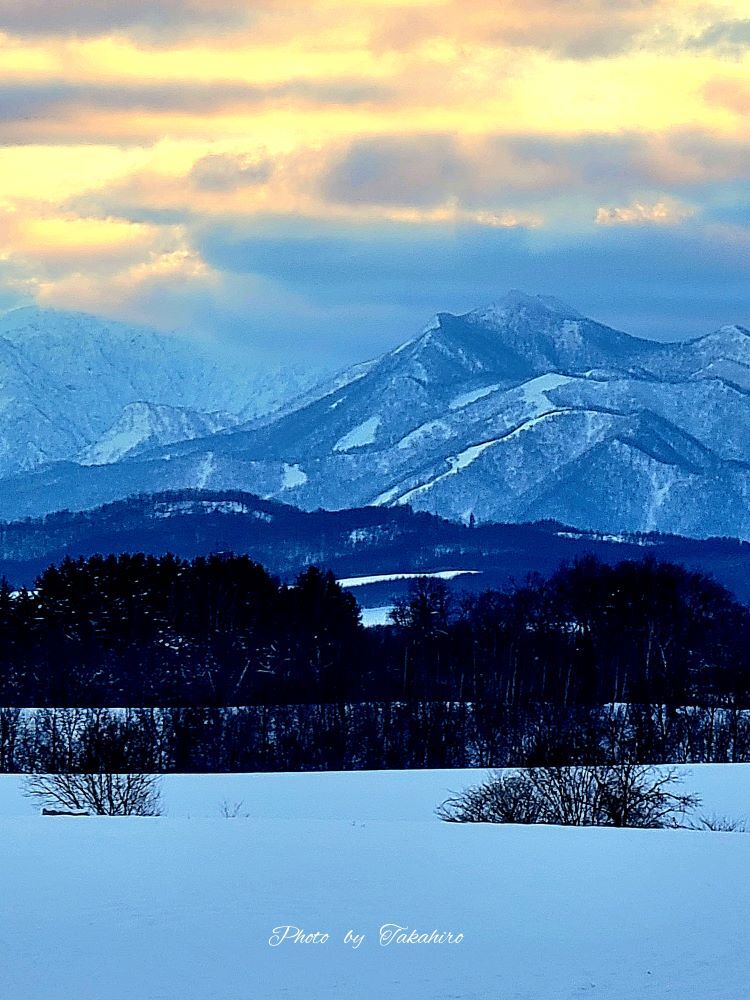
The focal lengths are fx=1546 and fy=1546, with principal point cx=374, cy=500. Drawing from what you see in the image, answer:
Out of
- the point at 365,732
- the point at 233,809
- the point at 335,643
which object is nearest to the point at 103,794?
the point at 233,809

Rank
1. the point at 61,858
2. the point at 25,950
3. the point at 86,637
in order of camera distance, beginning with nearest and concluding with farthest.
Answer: the point at 25,950
the point at 61,858
the point at 86,637

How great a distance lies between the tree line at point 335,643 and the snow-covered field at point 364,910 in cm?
6306

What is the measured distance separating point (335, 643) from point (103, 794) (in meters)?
72.8

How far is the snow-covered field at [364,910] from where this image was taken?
2269 centimetres

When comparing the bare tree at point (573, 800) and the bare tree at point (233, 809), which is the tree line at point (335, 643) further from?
the bare tree at point (573, 800)

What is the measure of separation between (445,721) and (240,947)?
70.2m

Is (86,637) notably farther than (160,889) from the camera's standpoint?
Yes

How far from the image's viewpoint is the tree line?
103188 mm

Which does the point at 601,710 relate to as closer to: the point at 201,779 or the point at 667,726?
the point at 667,726

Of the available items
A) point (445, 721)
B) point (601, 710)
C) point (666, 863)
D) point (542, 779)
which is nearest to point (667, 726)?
point (601, 710)

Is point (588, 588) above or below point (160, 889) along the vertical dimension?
above

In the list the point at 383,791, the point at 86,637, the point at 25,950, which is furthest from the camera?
the point at 86,637

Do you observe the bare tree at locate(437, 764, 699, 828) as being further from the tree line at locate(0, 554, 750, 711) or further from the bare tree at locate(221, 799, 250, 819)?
the tree line at locate(0, 554, 750, 711)

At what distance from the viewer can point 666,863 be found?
103 feet
